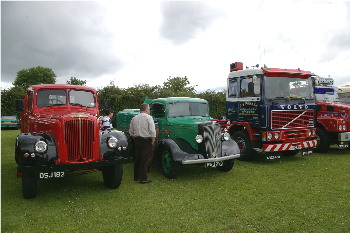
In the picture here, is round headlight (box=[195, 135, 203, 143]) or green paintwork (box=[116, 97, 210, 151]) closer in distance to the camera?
round headlight (box=[195, 135, 203, 143])

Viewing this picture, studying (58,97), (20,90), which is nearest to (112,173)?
(58,97)

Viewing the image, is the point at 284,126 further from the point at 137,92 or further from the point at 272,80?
the point at 137,92

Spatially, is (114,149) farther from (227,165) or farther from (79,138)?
(227,165)

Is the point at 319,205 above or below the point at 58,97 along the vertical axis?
below

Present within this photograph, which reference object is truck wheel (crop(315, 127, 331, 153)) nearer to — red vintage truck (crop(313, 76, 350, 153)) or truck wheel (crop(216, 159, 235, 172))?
red vintage truck (crop(313, 76, 350, 153))

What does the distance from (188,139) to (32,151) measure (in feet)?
11.8

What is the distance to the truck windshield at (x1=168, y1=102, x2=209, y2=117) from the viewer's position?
793 cm

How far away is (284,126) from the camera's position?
8367mm

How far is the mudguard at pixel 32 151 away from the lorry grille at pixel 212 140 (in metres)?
3.41

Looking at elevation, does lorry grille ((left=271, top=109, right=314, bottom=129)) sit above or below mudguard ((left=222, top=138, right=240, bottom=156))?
above

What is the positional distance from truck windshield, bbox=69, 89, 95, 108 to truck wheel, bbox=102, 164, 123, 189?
1722mm

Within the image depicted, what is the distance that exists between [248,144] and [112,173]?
4539 millimetres

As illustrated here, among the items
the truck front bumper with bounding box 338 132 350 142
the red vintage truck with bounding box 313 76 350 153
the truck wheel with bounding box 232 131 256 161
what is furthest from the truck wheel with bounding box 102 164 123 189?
the truck front bumper with bounding box 338 132 350 142

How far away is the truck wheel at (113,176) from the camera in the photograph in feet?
19.5
